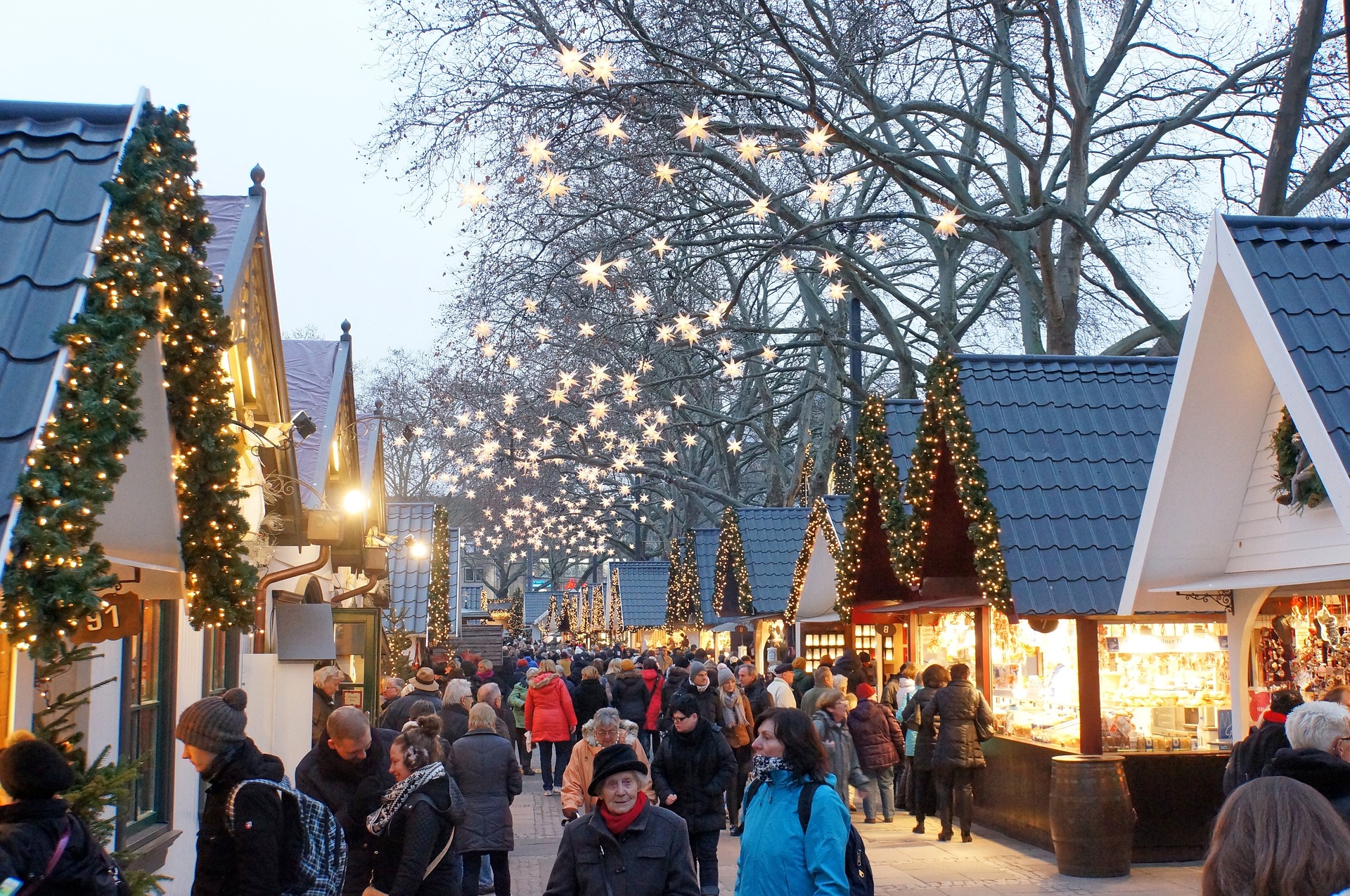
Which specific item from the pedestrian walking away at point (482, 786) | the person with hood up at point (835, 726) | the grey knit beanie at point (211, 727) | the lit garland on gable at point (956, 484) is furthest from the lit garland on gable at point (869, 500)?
the grey knit beanie at point (211, 727)

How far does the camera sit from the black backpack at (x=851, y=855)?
498 centimetres

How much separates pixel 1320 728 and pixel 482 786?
584cm

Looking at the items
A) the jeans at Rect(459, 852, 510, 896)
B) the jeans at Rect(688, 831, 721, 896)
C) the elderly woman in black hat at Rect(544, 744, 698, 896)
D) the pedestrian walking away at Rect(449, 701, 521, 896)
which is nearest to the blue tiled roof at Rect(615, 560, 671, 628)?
the jeans at Rect(688, 831, 721, 896)

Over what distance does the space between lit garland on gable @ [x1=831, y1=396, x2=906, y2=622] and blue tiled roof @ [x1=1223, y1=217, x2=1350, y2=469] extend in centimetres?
634

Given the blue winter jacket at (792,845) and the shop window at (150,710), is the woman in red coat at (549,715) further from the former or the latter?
the blue winter jacket at (792,845)

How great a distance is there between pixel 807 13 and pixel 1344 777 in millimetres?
11062

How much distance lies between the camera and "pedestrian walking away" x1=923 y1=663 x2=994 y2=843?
521 inches

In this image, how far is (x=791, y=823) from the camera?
197 inches

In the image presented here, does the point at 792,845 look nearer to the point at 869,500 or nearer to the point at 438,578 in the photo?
the point at 869,500

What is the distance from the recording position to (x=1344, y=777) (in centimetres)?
505

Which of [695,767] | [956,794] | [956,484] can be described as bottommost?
[956,794]

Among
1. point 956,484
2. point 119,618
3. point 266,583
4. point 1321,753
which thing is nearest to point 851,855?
point 1321,753

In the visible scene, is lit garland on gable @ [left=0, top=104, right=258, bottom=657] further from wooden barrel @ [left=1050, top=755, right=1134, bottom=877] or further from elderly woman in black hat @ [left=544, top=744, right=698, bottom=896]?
wooden barrel @ [left=1050, top=755, right=1134, bottom=877]

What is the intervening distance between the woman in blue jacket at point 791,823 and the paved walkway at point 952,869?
6.02 metres
